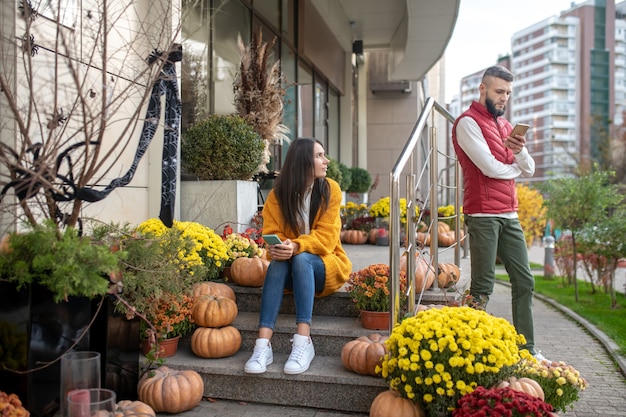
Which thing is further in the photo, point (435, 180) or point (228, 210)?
point (228, 210)

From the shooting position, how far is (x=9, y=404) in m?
2.62

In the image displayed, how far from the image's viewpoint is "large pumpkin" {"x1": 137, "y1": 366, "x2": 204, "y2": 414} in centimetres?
335

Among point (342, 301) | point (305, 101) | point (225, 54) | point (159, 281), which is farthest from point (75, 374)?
point (305, 101)

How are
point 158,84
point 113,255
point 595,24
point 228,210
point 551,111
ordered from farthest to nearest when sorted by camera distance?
1. point 551,111
2. point 595,24
3. point 228,210
4. point 158,84
5. point 113,255

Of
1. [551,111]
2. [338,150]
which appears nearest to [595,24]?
[551,111]

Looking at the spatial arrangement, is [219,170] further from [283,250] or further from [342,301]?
[283,250]

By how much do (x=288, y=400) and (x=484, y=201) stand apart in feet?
5.62

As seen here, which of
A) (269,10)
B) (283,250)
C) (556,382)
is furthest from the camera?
(269,10)

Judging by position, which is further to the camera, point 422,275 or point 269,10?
point 269,10

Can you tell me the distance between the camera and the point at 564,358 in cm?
555

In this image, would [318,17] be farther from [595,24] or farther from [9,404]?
[595,24]

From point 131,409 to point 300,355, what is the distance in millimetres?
981

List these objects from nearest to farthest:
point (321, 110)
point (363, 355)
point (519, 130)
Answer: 1. point (363, 355)
2. point (519, 130)
3. point (321, 110)

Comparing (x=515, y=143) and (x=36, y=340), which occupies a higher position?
(x=515, y=143)
